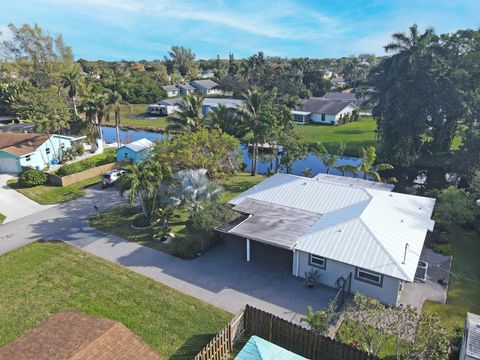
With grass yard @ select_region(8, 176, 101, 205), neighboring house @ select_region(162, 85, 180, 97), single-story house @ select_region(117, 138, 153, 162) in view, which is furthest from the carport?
neighboring house @ select_region(162, 85, 180, 97)

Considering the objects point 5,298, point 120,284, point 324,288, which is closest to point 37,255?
point 5,298

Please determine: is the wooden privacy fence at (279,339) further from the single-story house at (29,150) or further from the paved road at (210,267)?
the single-story house at (29,150)

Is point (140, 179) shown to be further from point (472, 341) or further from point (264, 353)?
point (472, 341)

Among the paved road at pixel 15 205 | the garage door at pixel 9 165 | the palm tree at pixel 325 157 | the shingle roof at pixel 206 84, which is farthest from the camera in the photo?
the shingle roof at pixel 206 84

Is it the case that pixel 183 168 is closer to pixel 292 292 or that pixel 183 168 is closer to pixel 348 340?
pixel 292 292

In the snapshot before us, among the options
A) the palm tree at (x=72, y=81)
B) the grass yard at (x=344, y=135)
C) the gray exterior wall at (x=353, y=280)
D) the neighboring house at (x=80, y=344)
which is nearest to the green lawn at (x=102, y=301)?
the neighboring house at (x=80, y=344)

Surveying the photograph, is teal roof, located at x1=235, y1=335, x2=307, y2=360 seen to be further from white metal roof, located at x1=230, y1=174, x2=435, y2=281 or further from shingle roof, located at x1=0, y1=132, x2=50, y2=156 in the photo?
shingle roof, located at x1=0, y1=132, x2=50, y2=156
